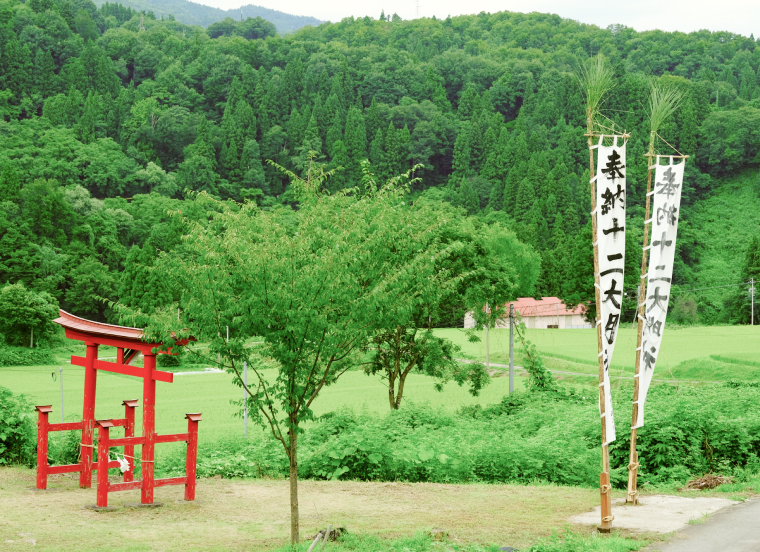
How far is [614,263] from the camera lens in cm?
1031

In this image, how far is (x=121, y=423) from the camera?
13.7 meters

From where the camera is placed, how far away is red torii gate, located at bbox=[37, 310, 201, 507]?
11912 millimetres

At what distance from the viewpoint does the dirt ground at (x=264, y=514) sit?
9.66m

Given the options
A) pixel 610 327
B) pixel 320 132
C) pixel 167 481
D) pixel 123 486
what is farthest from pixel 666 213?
pixel 320 132

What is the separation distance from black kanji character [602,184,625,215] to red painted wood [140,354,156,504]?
278 inches

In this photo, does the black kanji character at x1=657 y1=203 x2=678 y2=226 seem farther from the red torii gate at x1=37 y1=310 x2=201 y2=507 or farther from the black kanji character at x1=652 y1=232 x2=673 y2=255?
the red torii gate at x1=37 y1=310 x2=201 y2=507

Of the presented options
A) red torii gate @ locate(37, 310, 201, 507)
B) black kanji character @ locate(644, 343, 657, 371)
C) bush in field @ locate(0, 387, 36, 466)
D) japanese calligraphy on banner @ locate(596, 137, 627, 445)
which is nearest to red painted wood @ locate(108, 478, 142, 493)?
red torii gate @ locate(37, 310, 201, 507)

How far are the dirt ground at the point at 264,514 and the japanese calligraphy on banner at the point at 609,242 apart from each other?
2.01m

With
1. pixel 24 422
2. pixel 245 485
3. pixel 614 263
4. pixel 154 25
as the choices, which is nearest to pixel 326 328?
pixel 614 263

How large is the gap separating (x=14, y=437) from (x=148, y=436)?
18.2 ft

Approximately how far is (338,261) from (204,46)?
166 metres

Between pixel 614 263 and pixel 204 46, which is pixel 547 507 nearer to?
pixel 614 263

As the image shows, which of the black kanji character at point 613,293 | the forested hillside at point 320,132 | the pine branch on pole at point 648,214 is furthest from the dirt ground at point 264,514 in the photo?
the forested hillside at point 320,132

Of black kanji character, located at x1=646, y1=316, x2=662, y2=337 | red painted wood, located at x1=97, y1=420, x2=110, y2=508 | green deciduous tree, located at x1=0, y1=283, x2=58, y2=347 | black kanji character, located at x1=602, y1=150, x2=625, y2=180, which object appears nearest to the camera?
black kanji character, located at x1=602, y1=150, x2=625, y2=180
